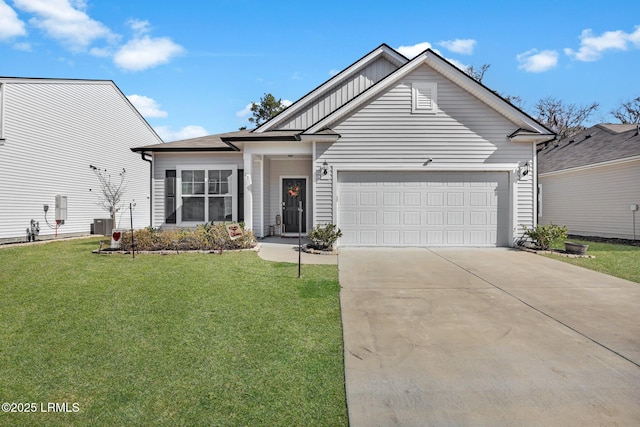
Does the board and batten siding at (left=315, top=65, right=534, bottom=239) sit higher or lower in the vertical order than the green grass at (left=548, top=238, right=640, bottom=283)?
higher

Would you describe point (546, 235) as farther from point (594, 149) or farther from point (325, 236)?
point (594, 149)

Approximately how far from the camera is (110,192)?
631 inches

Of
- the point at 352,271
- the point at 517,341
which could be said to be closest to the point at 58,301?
the point at 352,271

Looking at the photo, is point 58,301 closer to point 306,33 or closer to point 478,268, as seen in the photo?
point 478,268

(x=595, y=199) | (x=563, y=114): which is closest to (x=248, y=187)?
(x=595, y=199)

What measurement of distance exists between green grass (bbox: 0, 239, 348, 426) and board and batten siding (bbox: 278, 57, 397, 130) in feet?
25.5

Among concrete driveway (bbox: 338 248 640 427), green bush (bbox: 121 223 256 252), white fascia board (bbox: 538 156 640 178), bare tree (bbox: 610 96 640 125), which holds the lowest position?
concrete driveway (bbox: 338 248 640 427)

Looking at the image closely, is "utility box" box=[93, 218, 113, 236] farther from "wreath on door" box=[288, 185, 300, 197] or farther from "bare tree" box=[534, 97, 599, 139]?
"bare tree" box=[534, 97, 599, 139]

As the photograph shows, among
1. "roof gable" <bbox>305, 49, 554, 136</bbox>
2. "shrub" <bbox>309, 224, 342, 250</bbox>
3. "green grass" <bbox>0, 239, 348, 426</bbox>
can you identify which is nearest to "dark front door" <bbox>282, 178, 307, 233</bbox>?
"roof gable" <bbox>305, 49, 554, 136</bbox>

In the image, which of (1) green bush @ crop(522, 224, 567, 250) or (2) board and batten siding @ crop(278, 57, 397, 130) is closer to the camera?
(1) green bush @ crop(522, 224, 567, 250)

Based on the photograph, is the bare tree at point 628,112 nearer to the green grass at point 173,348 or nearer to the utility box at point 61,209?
the green grass at point 173,348

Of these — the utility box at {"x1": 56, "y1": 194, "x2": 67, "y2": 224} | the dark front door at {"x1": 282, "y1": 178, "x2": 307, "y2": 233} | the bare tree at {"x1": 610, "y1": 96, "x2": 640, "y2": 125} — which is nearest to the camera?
the dark front door at {"x1": 282, "y1": 178, "x2": 307, "y2": 233}

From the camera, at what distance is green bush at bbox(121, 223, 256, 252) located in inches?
338

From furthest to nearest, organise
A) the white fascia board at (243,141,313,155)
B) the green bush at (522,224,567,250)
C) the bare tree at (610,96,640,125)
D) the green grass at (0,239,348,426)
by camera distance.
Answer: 1. the bare tree at (610,96,640,125)
2. the white fascia board at (243,141,313,155)
3. the green bush at (522,224,567,250)
4. the green grass at (0,239,348,426)
